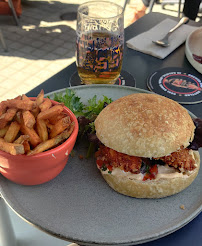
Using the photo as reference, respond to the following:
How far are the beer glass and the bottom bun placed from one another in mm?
807

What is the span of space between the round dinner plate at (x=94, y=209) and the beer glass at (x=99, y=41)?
724 mm

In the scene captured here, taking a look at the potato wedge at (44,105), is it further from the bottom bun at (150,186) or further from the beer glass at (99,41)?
the beer glass at (99,41)

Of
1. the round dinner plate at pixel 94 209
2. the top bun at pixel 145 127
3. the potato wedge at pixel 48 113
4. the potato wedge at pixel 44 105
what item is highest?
the potato wedge at pixel 48 113

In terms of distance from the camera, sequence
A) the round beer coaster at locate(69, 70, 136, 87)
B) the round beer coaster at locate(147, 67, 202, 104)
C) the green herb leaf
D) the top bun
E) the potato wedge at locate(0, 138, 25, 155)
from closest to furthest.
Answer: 1. the potato wedge at locate(0, 138, 25, 155)
2. the top bun
3. the green herb leaf
4. the round beer coaster at locate(147, 67, 202, 104)
5. the round beer coaster at locate(69, 70, 136, 87)

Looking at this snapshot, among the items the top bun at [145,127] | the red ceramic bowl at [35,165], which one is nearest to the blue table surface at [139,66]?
the top bun at [145,127]

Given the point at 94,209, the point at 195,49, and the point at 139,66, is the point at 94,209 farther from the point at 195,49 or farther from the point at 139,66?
the point at 195,49

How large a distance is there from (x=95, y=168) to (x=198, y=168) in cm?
55

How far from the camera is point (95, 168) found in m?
1.63

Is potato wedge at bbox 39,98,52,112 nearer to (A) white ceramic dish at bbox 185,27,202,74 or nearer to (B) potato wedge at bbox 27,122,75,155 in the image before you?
(B) potato wedge at bbox 27,122,75,155

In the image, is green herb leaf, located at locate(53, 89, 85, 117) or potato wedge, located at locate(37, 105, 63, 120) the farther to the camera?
green herb leaf, located at locate(53, 89, 85, 117)

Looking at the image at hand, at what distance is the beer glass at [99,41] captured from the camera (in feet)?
6.12

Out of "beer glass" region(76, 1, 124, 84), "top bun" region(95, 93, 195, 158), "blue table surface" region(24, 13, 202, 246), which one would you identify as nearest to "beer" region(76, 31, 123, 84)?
"beer glass" region(76, 1, 124, 84)

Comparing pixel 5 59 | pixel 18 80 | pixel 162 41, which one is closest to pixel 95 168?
pixel 162 41

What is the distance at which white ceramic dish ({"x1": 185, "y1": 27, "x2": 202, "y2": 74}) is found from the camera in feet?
7.72
